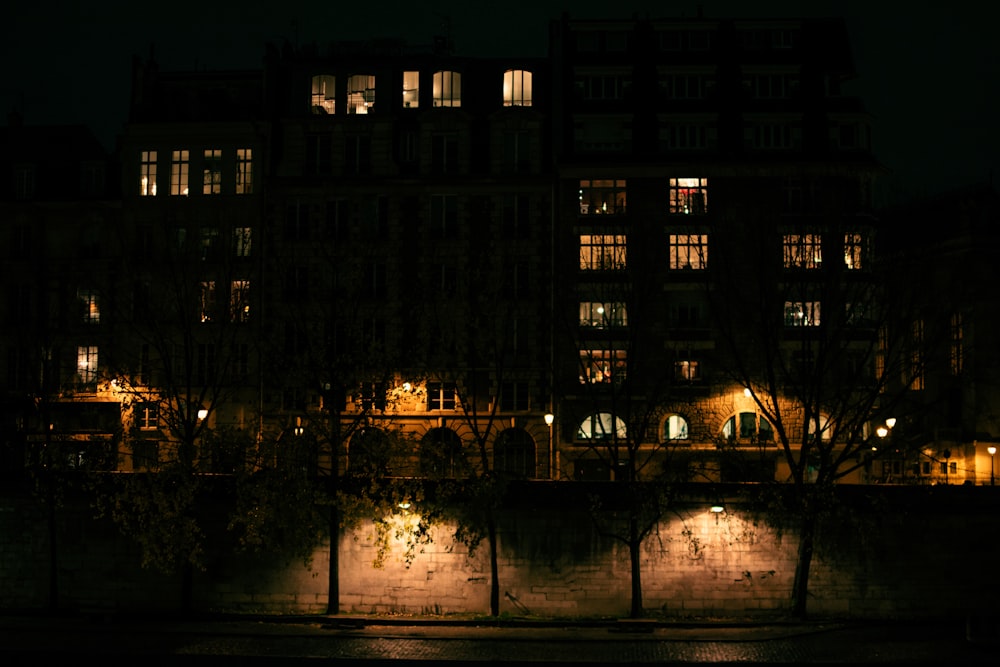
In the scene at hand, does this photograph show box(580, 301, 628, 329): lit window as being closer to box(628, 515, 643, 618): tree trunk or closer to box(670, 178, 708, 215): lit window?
box(670, 178, 708, 215): lit window

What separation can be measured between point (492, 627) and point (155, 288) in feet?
78.1

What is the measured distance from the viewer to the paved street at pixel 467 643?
102 ft

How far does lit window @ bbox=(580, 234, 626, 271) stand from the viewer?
51156 millimetres

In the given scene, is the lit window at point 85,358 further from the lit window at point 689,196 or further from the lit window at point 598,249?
the lit window at point 689,196

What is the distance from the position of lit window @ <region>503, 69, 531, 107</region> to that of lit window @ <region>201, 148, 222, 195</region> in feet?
44.7

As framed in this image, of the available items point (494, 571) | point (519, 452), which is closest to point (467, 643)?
point (494, 571)

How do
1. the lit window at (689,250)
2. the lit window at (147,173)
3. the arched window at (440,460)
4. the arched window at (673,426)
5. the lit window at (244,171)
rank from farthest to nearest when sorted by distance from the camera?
the lit window at (147,173), the lit window at (244,171), the lit window at (689,250), the arched window at (673,426), the arched window at (440,460)

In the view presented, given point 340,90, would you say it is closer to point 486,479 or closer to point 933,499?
point 486,479

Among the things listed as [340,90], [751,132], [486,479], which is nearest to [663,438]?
[751,132]

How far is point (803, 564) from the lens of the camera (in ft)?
116

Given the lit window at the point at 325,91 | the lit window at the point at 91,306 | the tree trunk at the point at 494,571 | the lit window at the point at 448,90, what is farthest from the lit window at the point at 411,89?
the tree trunk at the point at 494,571

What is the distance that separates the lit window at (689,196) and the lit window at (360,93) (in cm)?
1470

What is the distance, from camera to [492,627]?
3525cm

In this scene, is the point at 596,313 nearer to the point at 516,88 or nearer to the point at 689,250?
the point at 689,250
